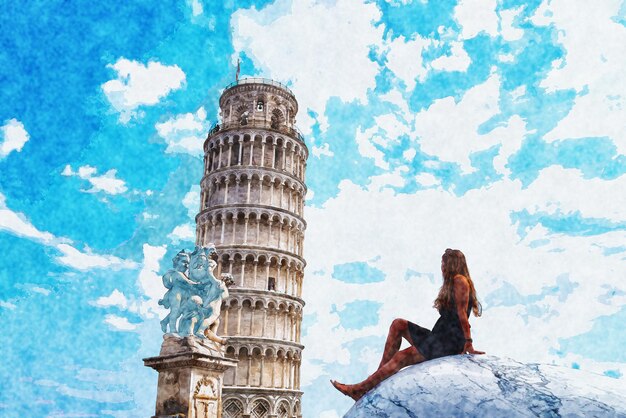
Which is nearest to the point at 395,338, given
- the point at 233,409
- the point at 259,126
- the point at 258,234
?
the point at 233,409

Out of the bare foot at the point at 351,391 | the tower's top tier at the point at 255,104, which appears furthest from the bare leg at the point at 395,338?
the tower's top tier at the point at 255,104

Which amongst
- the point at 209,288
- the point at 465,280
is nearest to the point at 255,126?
the point at 209,288

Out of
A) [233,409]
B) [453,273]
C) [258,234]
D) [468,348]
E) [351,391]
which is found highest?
[258,234]

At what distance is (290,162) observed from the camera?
49875 millimetres

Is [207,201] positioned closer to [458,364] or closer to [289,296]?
[289,296]

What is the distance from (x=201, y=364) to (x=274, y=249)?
Result: 33.7 meters

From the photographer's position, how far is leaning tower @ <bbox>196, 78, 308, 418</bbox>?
4312 cm

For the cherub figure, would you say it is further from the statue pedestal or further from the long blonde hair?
the long blonde hair

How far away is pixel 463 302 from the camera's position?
4379 mm

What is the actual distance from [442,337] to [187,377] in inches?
338

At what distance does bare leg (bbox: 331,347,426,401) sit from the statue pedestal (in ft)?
25.6

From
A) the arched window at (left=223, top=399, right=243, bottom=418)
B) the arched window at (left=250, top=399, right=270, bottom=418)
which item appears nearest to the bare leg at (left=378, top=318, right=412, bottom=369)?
the arched window at (left=223, top=399, right=243, bottom=418)

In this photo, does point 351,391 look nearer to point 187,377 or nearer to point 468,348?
point 468,348

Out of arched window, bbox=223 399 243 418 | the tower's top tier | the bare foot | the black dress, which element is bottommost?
the bare foot
